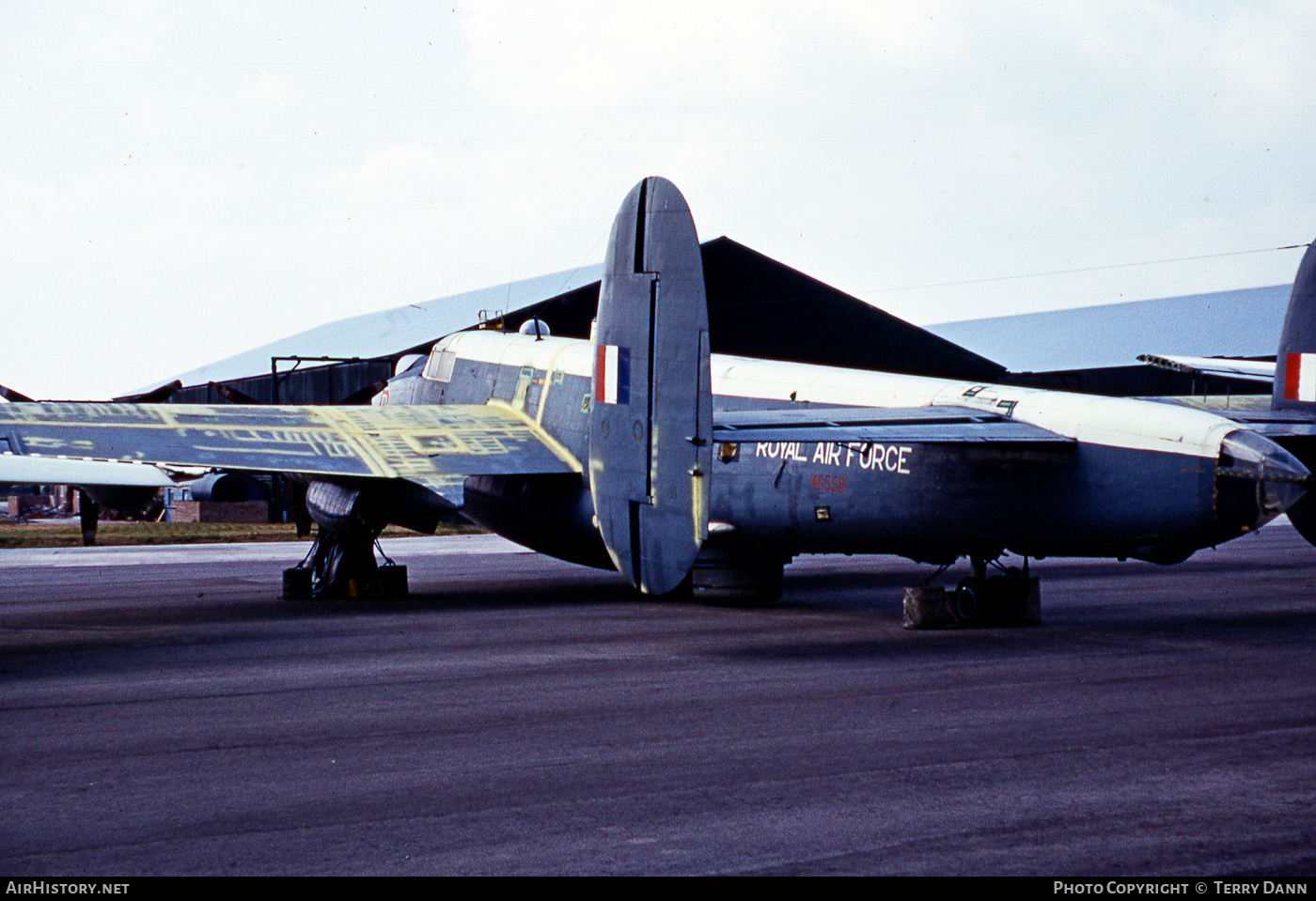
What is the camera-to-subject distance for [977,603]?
598 inches

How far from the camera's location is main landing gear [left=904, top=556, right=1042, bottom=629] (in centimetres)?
1496

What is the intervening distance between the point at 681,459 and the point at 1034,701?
13.4ft

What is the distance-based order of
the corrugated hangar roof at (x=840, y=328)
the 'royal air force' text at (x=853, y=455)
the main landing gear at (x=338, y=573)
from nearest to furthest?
the 'royal air force' text at (x=853, y=455), the main landing gear at (x=338, y=573), the corrugated hangar roof at (x=840, y=328)

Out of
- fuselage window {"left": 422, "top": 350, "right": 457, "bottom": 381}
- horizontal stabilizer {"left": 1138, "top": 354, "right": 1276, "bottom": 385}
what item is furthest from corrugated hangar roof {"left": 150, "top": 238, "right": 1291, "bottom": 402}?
horizontal stabilizer {"left": 1138, "top": 354, "right": 1276, "bottom": 385}

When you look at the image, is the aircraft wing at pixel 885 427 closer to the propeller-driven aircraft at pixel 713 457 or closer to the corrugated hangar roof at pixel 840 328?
the propeller-driven aircraft at pixel 713 457

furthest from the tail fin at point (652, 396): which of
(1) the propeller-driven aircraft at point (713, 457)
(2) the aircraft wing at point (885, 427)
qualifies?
(2) the aircraft wing at point (885, 427)

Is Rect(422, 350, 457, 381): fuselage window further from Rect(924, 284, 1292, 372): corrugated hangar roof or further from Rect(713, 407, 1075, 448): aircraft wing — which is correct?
Rect(924, 284, 1292, 372): corrugated hangar roof

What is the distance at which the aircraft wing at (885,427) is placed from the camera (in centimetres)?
1207

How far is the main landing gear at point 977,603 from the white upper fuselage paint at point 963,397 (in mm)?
2019

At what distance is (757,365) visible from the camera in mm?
17812

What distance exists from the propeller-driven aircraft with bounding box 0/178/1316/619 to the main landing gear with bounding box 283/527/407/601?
1.8 inches

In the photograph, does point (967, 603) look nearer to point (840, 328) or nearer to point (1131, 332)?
point (840, 328)
